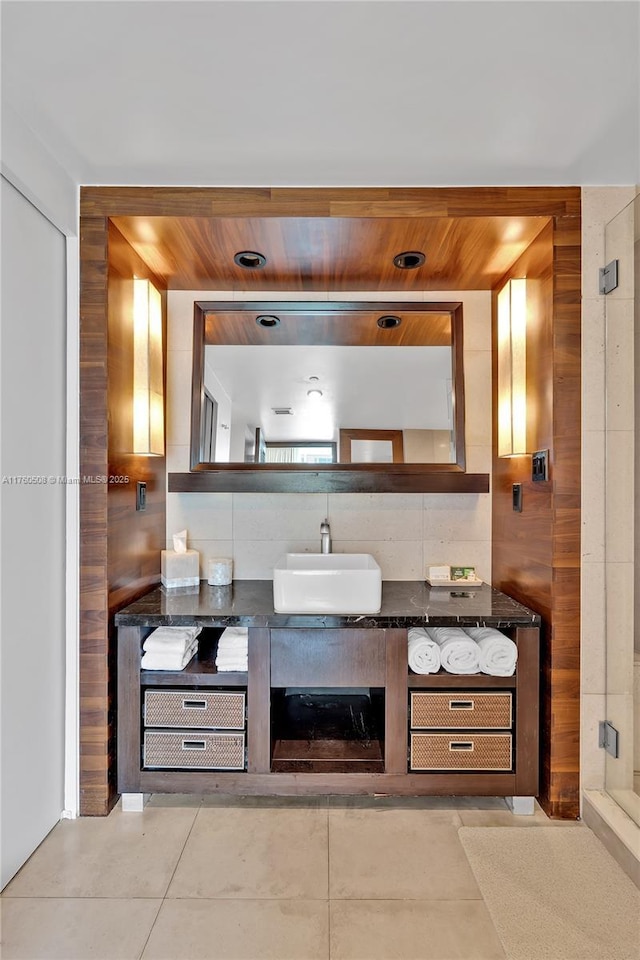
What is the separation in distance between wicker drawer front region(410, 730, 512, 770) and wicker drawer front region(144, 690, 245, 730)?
695 mm

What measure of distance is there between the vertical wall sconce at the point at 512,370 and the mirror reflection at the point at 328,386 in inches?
8.4

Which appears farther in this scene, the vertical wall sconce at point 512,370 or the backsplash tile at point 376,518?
the backsplash tile at point 376,518

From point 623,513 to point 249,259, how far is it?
1833 millimetres

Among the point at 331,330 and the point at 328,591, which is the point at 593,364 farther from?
the point at 328,591

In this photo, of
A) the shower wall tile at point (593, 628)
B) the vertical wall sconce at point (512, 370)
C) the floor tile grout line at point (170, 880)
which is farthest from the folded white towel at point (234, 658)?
the vertical wall sconce at point (512, 370)

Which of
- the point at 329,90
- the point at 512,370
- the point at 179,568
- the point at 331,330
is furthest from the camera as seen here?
the point at 331,330

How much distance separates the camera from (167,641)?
2016 millimetres

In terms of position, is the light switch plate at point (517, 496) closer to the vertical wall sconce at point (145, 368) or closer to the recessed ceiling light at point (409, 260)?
the recessed ceiling light at point (409, 260)

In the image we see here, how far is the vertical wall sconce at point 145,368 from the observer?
7.45ft

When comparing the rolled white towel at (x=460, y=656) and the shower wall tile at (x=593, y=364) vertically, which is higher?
the shower wall tile at (x=593, y=364)

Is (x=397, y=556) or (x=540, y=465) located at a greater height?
(x=540, y=465)

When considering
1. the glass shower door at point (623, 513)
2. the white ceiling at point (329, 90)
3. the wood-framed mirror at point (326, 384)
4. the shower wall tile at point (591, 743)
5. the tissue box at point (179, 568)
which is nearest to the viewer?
the white ceiling at point (329, 90)

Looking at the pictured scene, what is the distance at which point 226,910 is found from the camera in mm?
1546

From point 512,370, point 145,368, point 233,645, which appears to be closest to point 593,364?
point 512,370
